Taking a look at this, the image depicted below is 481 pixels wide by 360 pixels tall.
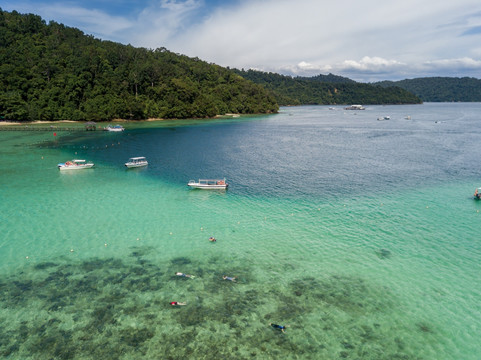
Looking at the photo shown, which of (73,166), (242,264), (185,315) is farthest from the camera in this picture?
(73,166)

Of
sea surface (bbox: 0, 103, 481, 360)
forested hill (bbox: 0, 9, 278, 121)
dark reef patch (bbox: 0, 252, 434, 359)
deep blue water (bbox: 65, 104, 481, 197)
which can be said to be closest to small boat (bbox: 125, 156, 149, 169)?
deep blue water (bbox: 65, 104, 481, 197)

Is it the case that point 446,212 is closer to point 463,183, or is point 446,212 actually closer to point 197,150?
point 463,183

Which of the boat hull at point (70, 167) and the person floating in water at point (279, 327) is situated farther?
the boat hull at point (70, 167)

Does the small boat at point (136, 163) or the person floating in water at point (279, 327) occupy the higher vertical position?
the small boat at point (136, 163)

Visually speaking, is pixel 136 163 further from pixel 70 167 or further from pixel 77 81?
pixel 77 81

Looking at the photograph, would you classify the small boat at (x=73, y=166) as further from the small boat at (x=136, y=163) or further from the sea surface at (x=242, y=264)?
the small boat at (x=136, y=163)

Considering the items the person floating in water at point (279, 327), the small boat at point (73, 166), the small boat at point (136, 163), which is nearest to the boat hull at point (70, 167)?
the small boat at point (73, 166)

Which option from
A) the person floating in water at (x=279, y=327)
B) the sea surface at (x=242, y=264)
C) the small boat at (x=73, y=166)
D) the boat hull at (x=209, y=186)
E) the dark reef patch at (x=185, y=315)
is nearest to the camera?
the dark reef patch at (x=185, y=315)

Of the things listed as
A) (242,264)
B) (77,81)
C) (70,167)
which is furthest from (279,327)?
(77,81)
